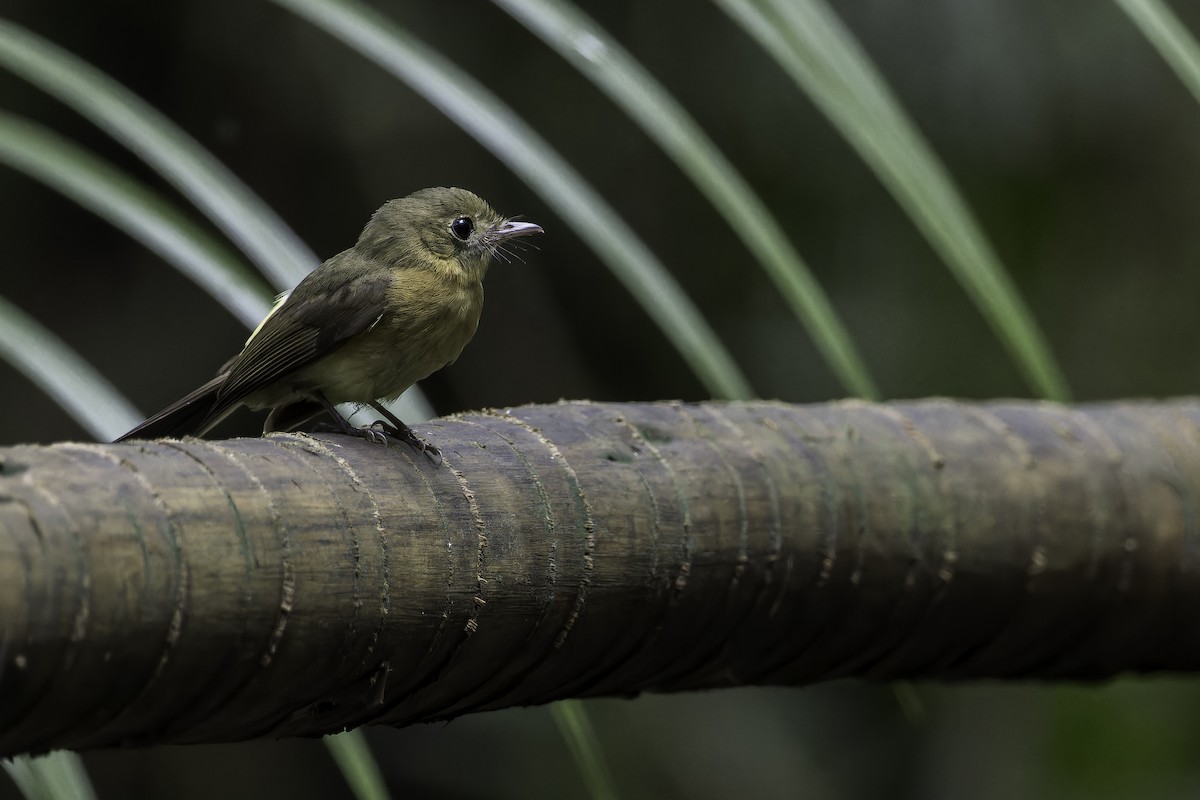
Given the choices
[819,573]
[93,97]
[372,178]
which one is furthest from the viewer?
[372,178]

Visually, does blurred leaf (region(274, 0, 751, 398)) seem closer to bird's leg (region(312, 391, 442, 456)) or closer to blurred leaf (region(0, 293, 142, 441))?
bird's leg (region(312, 391, 442, 456))

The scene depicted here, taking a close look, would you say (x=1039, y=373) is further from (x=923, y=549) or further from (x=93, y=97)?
(x=93, y=97)

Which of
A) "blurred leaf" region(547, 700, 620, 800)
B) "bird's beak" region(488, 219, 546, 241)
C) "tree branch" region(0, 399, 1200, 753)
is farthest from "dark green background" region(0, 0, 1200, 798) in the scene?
"blurred leaf" region(547, 700, 620, 800)

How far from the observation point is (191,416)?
2.66 m

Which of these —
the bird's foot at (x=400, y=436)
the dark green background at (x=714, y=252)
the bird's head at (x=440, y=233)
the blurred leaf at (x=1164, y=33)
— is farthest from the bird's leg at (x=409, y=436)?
the dark green background at (x=714, y=252)

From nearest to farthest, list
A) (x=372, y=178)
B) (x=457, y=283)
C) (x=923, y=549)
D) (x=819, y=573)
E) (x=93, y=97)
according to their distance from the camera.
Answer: (x=93, y=97), (x=819, y=573), (x=923, y=549), (x=457, y=283), (x=372, y=178)

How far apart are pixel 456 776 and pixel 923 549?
338 cm

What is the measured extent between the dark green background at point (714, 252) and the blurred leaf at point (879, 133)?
3.32m

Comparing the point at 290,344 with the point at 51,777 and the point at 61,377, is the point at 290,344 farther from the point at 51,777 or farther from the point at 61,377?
the point at 51,777

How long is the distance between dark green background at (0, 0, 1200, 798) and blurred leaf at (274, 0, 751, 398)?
3337mm

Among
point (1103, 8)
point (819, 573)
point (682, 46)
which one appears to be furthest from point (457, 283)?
point (1103, 8)

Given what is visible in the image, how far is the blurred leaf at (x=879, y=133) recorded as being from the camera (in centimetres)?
194

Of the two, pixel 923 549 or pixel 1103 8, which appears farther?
pixel 1103 8

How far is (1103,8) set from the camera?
5.55 metres
